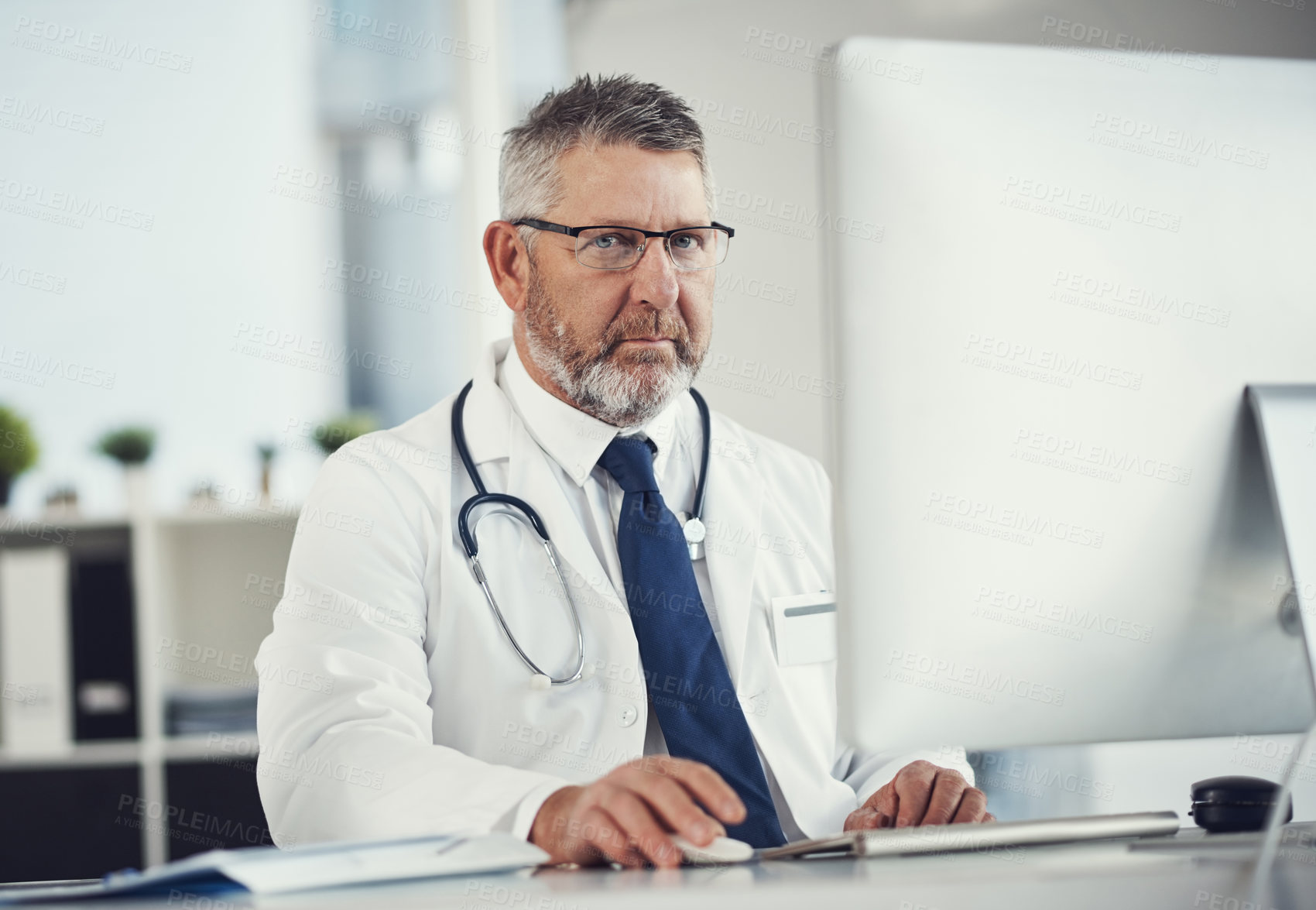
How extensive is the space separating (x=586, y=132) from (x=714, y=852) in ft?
3.66

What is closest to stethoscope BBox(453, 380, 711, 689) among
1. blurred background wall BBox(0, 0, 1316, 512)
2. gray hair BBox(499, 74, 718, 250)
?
gray hair BBox(499, 74, 718, 250)

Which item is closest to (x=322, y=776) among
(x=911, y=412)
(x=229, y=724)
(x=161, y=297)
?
(x=911, y=412)

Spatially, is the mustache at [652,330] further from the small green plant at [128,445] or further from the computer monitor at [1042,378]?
the small green plant at [128,445]

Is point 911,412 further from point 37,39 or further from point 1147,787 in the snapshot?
point 37,39

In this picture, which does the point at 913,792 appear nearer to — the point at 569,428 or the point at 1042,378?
the point at 1042,378

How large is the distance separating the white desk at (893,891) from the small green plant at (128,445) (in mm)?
2422

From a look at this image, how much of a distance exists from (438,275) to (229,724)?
4.69ft

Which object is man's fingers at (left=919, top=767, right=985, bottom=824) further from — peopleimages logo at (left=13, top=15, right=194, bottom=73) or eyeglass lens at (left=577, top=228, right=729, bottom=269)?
peopleimages logo at (left=13, top=15, right=194, bottom=73)

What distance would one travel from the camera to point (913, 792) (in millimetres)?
888

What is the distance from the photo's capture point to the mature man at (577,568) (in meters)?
1.04

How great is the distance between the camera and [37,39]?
9.35 feet

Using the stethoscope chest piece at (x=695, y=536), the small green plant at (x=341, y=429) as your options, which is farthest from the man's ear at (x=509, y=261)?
the small green plant at (x=341, y=429)

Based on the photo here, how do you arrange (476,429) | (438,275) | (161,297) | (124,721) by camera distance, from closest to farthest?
(476,429)
(124,721)
(161,297)
(438,275)

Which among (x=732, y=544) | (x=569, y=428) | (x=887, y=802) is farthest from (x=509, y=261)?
(x=887, y=802)
